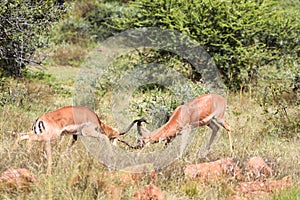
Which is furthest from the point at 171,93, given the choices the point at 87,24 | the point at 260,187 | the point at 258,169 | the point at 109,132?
the point at 87,24

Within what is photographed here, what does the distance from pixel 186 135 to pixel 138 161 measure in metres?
1.26

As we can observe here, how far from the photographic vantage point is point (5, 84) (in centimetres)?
920

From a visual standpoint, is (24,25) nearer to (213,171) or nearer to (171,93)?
(171,93)

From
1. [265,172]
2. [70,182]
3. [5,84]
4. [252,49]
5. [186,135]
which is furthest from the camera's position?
[252,49]

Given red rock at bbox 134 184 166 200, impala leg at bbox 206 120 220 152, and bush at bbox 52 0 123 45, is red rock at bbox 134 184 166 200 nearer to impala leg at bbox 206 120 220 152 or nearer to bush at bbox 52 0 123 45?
impala leg at bbox 206 120 220 152

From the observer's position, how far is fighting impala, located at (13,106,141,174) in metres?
5.43

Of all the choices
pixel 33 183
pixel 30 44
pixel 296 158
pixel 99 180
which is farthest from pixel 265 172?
pixel 30 44

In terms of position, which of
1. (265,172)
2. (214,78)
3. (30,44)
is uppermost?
(265,172)

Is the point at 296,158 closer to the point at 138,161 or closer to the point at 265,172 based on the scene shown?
the point at 265,172

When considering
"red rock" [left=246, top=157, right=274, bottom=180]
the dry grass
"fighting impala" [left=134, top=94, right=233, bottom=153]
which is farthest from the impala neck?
"red rock" [left=246, top=157, right=274, bottom=180]

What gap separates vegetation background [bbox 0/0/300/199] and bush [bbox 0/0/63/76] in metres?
0.02

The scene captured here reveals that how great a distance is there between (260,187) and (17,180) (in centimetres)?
221

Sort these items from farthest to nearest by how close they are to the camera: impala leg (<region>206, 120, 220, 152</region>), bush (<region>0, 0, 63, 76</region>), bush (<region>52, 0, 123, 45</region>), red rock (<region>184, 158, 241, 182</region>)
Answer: bush (<region>52, 0, 123, 45</region>) → bush (<region>0, 0, 63, 76</region>) → impala leg (<region>206, 120, 220, 152</region>) → red rock (<region>184, 158, 241, 182</region>)

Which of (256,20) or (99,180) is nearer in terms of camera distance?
(99,180)
